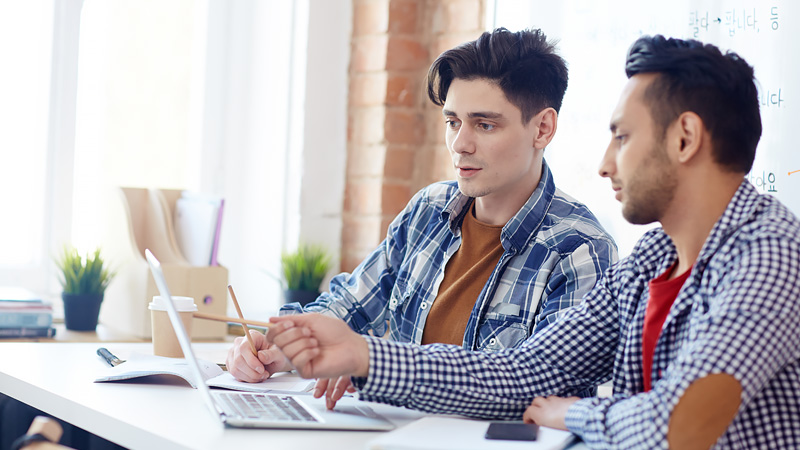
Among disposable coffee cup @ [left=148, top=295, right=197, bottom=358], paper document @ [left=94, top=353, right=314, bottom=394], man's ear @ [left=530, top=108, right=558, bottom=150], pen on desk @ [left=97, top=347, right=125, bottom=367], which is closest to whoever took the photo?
paper document @ [left=94, top=353, right=314, bottom=394]

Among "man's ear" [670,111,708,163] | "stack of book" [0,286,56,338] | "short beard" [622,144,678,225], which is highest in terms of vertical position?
"man's ear" [670,111,708,163]

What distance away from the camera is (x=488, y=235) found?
1.64 metres

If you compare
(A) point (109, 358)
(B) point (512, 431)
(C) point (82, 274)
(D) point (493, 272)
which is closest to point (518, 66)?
(D) point (493, 272)

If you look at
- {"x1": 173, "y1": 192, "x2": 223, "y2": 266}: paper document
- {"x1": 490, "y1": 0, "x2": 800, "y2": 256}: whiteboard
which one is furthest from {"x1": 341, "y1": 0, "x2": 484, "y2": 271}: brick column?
{"x1": 173, "y1": 192, "x2": 223, "y2": 266}: paper document

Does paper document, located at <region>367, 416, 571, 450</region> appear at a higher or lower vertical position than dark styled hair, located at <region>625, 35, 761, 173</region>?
lower

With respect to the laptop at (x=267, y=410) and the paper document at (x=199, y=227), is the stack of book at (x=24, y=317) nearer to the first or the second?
the paper document at (x=199, y=227)

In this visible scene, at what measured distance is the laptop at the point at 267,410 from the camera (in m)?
1.05

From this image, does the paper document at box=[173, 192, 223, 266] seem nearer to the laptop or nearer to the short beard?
the laptop

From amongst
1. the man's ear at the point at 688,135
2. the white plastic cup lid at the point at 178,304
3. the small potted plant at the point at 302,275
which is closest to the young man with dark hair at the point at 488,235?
the white plastic cup lid at the point at 178,304

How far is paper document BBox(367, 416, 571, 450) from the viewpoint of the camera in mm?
948

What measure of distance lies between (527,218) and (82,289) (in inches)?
44.2

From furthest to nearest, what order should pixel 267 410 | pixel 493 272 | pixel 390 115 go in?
pixel 390 115 → pixel 493 272 → pixel 267 410

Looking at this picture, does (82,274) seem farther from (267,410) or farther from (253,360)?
(267,410)

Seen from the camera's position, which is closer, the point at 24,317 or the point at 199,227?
the point at 24,317
